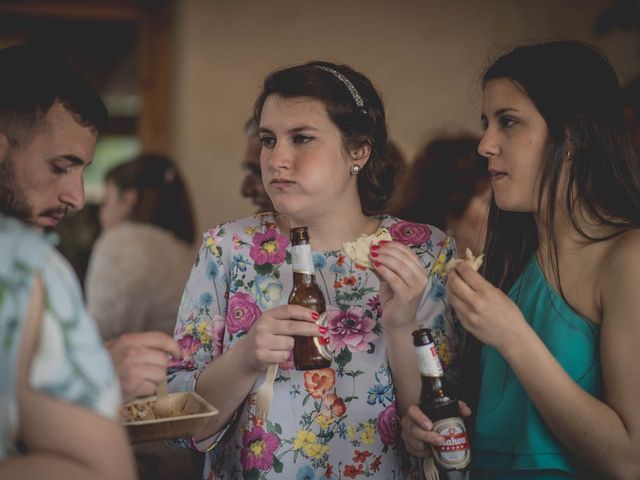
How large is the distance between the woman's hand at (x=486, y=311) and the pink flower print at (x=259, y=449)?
22.5 inches

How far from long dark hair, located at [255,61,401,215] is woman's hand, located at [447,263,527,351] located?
0.60m

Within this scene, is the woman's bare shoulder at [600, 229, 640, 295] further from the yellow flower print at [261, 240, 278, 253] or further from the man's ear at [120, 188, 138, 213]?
the man's ear at [120, 188, 138, 213]

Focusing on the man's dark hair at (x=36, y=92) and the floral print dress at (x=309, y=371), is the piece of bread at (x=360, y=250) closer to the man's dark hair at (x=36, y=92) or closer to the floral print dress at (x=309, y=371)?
the floral print dress at (x=309, y=371)

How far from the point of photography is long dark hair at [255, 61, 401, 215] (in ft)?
6.18

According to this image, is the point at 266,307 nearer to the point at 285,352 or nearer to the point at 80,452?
the point at 285,352

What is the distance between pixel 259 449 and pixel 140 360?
0.52 meters

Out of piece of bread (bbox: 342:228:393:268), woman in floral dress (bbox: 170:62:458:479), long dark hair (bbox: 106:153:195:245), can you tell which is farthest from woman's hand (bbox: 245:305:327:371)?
long dark hair (bbox: 106:153:195:245)

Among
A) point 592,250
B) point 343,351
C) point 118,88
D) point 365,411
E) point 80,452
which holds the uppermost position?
point 118,88

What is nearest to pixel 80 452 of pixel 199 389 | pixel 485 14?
pixel 199 389

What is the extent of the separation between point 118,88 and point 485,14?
14.5ft

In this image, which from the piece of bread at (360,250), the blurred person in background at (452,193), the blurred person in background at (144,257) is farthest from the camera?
the blurred person in background at (144,257)

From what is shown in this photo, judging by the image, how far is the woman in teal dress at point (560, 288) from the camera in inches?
56.0

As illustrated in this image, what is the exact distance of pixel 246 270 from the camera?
191 cm

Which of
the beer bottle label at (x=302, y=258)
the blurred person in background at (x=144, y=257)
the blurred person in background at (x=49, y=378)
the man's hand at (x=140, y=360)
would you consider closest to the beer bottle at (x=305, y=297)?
the beer bottle label at (x=302, y=258)
